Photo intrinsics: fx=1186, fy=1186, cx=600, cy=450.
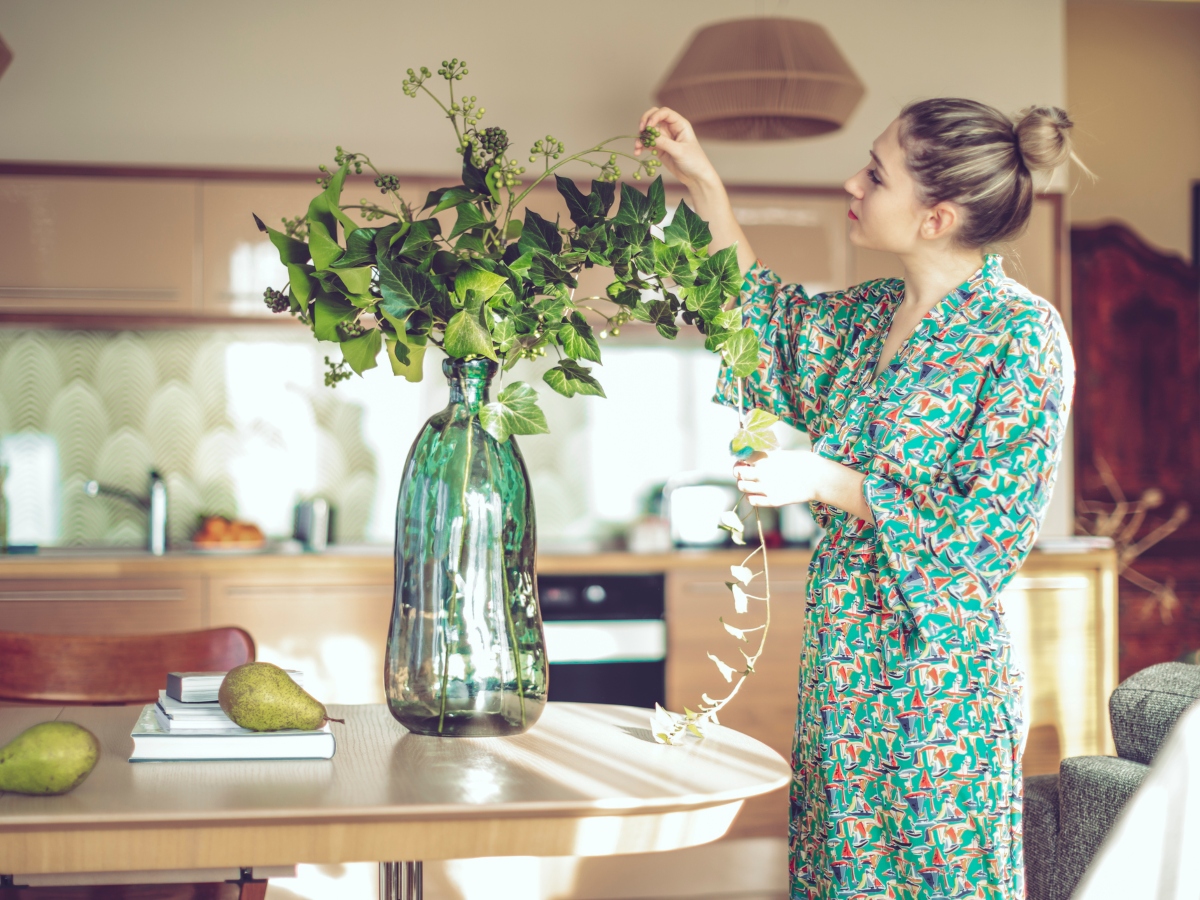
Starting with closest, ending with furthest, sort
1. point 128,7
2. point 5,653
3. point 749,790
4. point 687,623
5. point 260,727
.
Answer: point 749,790
point 260,727
point 5,653
point 687,623
point 128,7

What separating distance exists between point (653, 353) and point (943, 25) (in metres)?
1.61

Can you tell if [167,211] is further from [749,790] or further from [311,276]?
[749,790]

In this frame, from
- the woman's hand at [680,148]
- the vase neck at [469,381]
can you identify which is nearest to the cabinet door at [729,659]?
the woman's hand at [680,148]

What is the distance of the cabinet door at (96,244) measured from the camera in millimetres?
3703

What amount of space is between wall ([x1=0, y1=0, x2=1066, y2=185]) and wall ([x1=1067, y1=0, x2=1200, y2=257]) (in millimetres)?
1217

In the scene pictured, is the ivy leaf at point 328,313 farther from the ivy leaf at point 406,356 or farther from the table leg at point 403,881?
the table leg at point 403,881

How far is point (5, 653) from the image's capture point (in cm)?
192

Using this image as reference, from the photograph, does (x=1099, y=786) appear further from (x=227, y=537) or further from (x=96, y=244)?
(x=96, y=244)

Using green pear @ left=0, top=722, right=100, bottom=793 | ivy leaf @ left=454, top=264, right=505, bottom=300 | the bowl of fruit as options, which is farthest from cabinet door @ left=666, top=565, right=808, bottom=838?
green pear @ left=0, top=722, right=100, bottom=793

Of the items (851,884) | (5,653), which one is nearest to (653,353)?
(5,653)

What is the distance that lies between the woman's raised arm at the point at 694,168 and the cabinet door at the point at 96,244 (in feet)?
8.32

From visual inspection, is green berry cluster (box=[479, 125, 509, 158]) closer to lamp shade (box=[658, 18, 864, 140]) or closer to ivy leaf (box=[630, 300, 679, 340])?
ivy leaf (box=[630, 300, 679, 340])

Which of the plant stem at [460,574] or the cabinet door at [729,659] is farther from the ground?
the plant stem at [460,574]

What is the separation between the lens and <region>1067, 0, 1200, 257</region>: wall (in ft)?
17.6
